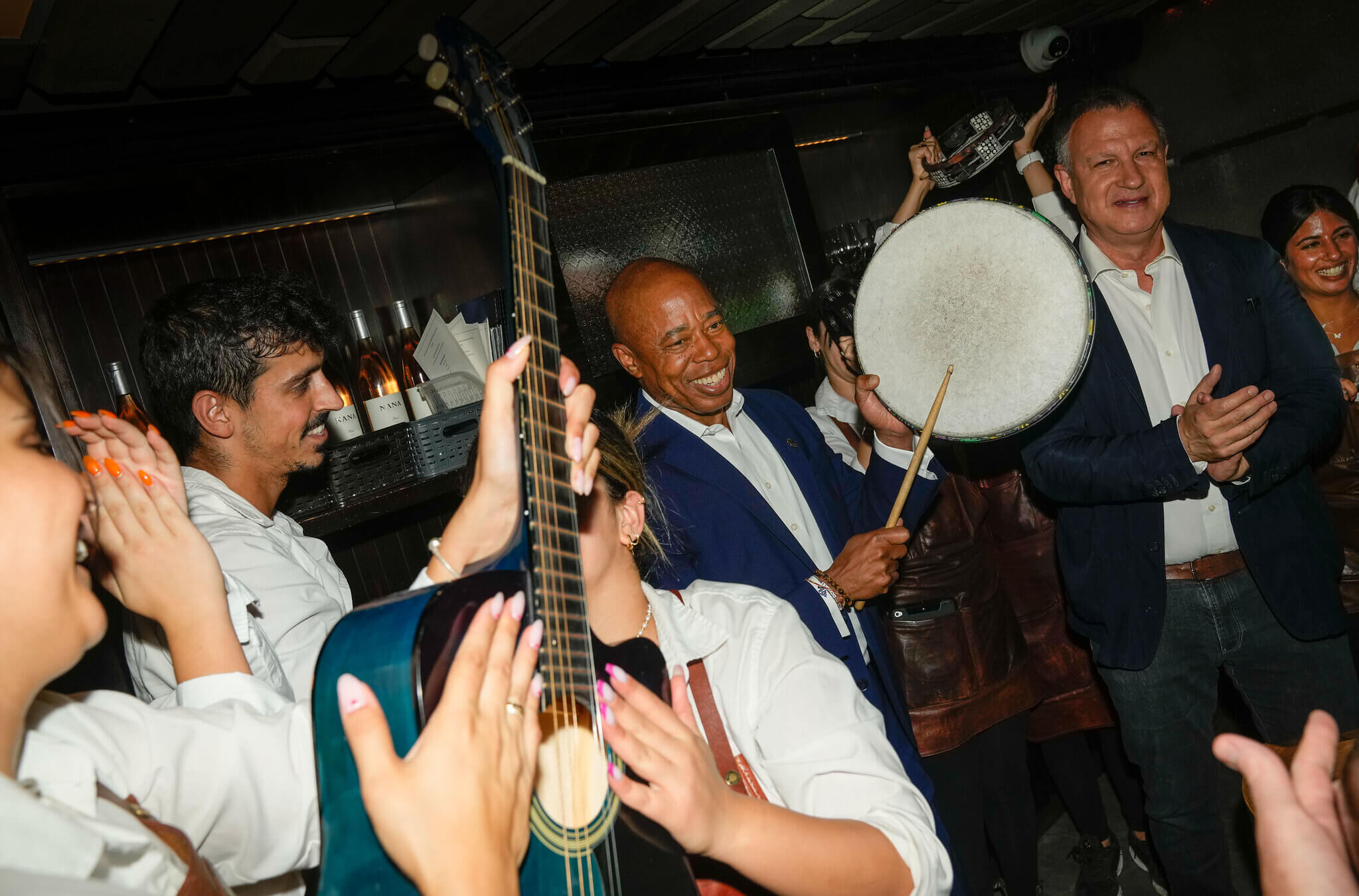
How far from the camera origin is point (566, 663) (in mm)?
959

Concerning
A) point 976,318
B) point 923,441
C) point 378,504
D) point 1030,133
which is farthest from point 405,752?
point 1030,133

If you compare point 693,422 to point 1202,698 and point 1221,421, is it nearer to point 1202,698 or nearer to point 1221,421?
point 1221,421

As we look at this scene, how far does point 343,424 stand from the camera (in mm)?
2115

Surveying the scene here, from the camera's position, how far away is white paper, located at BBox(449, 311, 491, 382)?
7.52ft

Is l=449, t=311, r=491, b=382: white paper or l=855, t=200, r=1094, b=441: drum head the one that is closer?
l=855, t=200, r=1094, b=441: drum head

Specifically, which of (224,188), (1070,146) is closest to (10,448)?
(224,188)

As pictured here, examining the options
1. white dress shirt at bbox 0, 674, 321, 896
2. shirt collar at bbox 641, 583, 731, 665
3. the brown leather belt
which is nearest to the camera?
white dress shirt at bbox 0, 674, 321, 896

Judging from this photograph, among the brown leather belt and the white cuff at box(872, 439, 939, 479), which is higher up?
the white cuff at box(872, 439, 939, 479)

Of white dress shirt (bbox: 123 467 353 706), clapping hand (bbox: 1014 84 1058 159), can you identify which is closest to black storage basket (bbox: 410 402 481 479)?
white dress shirt (bbox: 123 467 353 706)

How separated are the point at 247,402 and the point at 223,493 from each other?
21cm

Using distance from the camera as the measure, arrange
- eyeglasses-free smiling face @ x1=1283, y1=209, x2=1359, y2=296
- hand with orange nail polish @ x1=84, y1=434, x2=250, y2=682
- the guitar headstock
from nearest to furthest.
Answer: the guitar headstock < hand with orange nail polish @ x1=84, y1=434, x2=250, y2=682 < eyeglasses-free smiling face @ x1=1283, y1=209, x2=1359, y2=296

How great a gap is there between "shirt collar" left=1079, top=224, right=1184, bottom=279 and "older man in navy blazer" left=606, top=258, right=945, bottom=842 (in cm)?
66

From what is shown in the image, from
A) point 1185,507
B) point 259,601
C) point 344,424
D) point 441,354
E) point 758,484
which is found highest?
point 441,354

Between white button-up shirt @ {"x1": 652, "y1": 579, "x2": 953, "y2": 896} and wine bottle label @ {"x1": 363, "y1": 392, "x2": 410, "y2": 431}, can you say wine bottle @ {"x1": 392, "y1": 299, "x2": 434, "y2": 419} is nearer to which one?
wine bottle label @ {"x1": 363, "y1": 392, "x2": 410, "y2": 431}
